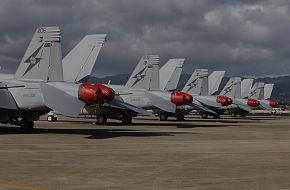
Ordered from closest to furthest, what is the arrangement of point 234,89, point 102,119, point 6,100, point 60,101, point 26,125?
point 60,101, point 6,100, point 26,125, point 102,119, point 234,89

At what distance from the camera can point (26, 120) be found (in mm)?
27234

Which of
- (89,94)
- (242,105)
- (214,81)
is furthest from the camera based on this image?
(214,81)

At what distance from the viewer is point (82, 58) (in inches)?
1247

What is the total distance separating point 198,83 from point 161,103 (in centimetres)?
1520

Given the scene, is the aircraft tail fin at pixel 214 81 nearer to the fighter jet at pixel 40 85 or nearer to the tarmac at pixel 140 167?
the fighter jet at pixel 40 85

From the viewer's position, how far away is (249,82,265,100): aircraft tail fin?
81.8m

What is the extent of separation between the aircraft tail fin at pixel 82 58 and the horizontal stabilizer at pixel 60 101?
22.4ft

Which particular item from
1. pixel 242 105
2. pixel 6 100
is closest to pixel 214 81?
pixel 242 105

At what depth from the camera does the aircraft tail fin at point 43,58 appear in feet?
82.6

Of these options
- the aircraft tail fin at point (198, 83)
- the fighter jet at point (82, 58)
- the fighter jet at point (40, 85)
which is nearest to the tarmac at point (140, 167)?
the fighter jet at point (40, 85)

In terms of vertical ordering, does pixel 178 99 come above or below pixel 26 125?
above

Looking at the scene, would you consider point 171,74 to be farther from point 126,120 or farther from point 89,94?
point 89,94

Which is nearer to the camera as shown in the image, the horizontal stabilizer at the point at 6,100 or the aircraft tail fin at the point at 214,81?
the horizontal stabilizer at the point at 6,100

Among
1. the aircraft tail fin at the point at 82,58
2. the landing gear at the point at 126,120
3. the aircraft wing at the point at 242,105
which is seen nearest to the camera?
the aircraft tail fin at the point at 82,58
